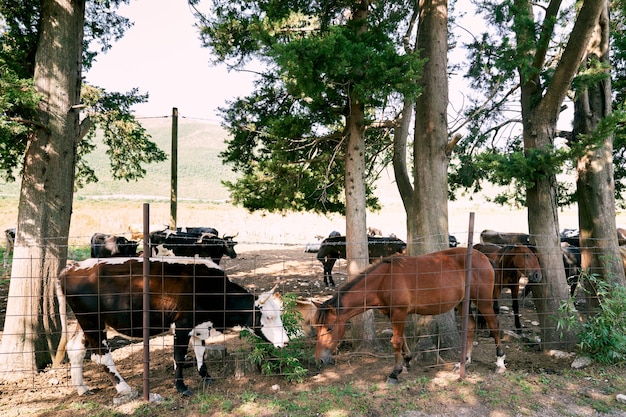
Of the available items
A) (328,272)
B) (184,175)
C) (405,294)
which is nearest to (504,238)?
(328,272)

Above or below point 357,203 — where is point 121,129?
above

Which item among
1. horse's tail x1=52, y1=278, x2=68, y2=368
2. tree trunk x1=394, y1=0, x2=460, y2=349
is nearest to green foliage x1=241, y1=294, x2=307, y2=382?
tree trunk x1=394, y1=0, x2=460, y2=349

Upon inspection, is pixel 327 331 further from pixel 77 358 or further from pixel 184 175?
pixel 184 175

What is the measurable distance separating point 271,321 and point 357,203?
2.40 m

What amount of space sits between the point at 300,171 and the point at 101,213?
23.8m

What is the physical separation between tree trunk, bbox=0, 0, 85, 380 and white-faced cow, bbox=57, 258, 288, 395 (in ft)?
1.80

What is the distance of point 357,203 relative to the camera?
22.4 feet

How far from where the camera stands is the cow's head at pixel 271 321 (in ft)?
18.6

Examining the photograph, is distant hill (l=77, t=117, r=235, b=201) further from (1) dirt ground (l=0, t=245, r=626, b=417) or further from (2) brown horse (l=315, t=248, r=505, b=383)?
(2) brown horse (l=315, t=248, r=505, b=383)

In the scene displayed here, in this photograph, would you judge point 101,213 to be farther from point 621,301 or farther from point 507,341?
→ point 621,301

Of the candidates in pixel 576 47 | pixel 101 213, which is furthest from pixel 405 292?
pixel 101 213

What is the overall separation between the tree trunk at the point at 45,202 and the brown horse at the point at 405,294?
3.96 metres

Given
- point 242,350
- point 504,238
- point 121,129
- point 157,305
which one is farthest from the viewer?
point 504,238

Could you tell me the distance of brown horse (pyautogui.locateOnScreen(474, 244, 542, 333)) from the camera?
7.97 m
